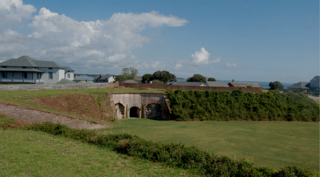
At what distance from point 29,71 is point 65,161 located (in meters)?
31.5

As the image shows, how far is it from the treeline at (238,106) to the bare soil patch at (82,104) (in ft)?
29.5

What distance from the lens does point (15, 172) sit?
26.5 feet

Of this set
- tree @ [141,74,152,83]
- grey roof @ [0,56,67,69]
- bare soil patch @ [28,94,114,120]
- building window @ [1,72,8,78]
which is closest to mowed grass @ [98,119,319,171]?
bare soil patch @ [28,94,114,120]

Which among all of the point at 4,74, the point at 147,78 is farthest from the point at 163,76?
the point at 4,74

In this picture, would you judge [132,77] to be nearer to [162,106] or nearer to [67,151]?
[162,106]

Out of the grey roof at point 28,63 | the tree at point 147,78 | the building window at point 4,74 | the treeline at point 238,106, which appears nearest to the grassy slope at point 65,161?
the treeline at point 238,106

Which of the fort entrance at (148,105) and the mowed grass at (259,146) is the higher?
the fort entrance at (148,105)

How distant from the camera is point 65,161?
9336mm

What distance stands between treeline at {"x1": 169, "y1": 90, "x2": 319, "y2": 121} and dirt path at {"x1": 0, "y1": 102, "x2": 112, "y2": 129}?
13455 mm

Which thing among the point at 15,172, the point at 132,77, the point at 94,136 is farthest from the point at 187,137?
the point at 132,77

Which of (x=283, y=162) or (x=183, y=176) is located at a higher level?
(x=183, y=176)

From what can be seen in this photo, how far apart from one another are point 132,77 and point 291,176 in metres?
79.3

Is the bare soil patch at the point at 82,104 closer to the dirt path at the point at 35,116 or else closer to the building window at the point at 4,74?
the dirt path at the point at 35,116

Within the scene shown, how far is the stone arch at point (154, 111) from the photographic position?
31.5m
